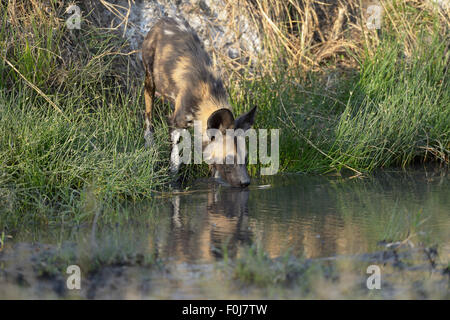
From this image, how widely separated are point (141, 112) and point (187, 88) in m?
1.11

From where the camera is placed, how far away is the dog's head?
5617mm

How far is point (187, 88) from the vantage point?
611cm

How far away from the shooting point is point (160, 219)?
4578 millimetres

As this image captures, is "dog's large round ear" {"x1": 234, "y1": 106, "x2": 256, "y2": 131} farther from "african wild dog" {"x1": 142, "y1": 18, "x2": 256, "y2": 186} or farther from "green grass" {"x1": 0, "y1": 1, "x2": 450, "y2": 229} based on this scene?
"green grass" {"x1": 0, "y1": 1, "x2": 450, "y2": 229}

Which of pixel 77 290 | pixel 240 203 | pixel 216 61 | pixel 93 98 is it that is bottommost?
pixel 77 290

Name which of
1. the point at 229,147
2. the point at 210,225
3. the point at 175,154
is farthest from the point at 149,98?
the point at 210,225

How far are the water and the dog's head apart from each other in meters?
0.13

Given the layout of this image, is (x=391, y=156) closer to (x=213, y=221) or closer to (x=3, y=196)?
(x=213, y=221)

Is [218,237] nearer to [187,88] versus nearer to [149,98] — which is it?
[187,88]

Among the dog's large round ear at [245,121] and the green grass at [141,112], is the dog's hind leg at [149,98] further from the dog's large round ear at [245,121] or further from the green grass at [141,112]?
the dog's large round ear at [245,121]

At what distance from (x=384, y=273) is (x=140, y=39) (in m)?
5.37

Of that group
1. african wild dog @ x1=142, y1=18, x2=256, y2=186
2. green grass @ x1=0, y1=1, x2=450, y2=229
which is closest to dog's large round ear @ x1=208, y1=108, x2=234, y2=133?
african wild dog @ x1=142, y1=18, x2=256, y2=186

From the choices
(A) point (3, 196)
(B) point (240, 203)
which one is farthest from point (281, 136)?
(A) point (3, 196)

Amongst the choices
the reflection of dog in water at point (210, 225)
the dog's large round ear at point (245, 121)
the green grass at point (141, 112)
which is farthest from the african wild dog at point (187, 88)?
the reflection of dog in water at point (210, 225)
